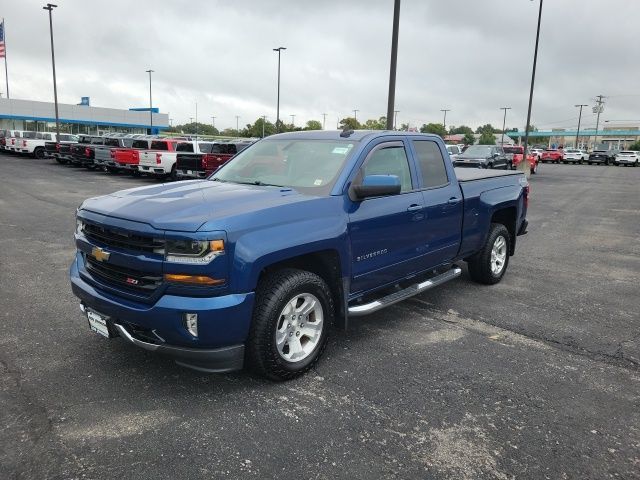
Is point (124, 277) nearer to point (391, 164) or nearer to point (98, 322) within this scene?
point (98, 322)

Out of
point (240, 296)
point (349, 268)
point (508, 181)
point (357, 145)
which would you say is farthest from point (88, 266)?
point (508, 181)

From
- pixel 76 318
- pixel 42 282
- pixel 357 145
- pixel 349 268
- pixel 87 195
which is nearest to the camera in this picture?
pixel 349 268

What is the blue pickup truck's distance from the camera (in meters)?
3.31

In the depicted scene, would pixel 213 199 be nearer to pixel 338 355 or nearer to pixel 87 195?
pixel 338 355

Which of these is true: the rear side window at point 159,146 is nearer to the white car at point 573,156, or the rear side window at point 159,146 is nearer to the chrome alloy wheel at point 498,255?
the chrome alloy wheel at point 498,255

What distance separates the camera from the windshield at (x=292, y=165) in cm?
436

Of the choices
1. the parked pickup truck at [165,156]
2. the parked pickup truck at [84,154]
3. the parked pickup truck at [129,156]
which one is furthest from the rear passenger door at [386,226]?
the parked pickup truck at [84,154]

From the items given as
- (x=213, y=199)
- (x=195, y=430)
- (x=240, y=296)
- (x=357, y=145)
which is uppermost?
(x=357, y=145)

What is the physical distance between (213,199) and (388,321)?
229 centimetres

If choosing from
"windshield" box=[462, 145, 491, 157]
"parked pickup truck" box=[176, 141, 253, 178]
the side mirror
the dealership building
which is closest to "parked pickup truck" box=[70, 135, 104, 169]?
"parked pickup truck" box=[176, 141, 253, 178]

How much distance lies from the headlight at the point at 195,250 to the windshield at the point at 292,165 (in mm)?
1124

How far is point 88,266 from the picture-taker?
393 centimetres

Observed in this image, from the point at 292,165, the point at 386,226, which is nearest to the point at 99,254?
the point at 292,165

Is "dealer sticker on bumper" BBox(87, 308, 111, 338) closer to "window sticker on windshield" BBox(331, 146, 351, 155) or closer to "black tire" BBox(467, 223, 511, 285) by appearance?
"window sticker on windshield" BBox(331, 146, 351, 155)
